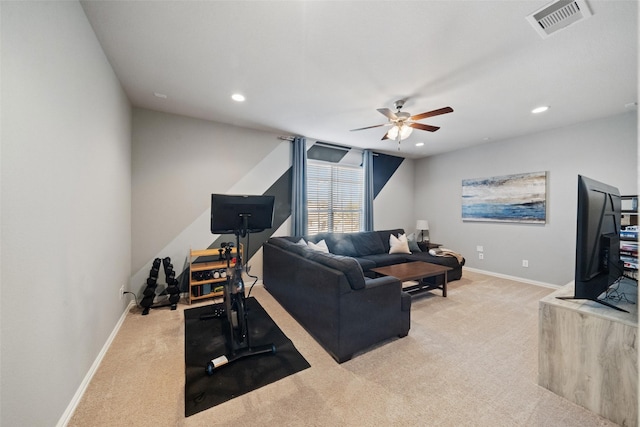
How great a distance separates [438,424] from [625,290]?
1854 mm

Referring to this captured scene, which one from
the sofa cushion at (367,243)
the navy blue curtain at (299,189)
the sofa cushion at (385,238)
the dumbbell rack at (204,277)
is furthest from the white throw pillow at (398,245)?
the dumbbell rack at (204,277)

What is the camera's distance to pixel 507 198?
4363mm

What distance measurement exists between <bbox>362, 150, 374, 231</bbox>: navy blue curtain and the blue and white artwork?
2.01 metres

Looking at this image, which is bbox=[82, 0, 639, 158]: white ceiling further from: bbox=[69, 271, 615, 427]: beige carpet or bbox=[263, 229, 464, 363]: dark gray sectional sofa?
bbox=[69, 271, 615, 427]: beige carpet

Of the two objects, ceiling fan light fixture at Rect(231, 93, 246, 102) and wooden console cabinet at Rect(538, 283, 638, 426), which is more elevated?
ceiling fan light fixture at Rect(231, 93, 246, 102)

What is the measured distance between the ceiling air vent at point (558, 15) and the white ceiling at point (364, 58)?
52 mm

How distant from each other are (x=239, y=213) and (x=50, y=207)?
1.15 meters

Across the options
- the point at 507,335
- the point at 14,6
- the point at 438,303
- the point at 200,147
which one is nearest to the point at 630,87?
the point at 507,335

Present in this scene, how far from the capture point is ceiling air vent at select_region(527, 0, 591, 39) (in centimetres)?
153

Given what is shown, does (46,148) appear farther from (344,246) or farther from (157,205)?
(344,246)

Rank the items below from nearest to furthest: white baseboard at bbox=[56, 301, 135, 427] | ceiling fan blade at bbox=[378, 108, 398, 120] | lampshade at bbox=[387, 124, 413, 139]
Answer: white baseboard at bbox=[56, 301, 135, 427] → ceiling fan blade at bbox=[378, 108, 398, 120] → lampshade at bbox=[387, 124, 413, 139]

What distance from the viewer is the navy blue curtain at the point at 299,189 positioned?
169 inches

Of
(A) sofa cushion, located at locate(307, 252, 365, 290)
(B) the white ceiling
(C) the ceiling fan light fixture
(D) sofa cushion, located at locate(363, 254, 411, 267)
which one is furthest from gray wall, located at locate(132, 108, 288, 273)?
(D) sofa cushion, located at locate(363, 254, 411, 267)

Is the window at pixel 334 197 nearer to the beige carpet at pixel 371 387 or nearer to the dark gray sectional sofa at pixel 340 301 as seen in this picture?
the dark gray sectional sofa at pixel 340 301
